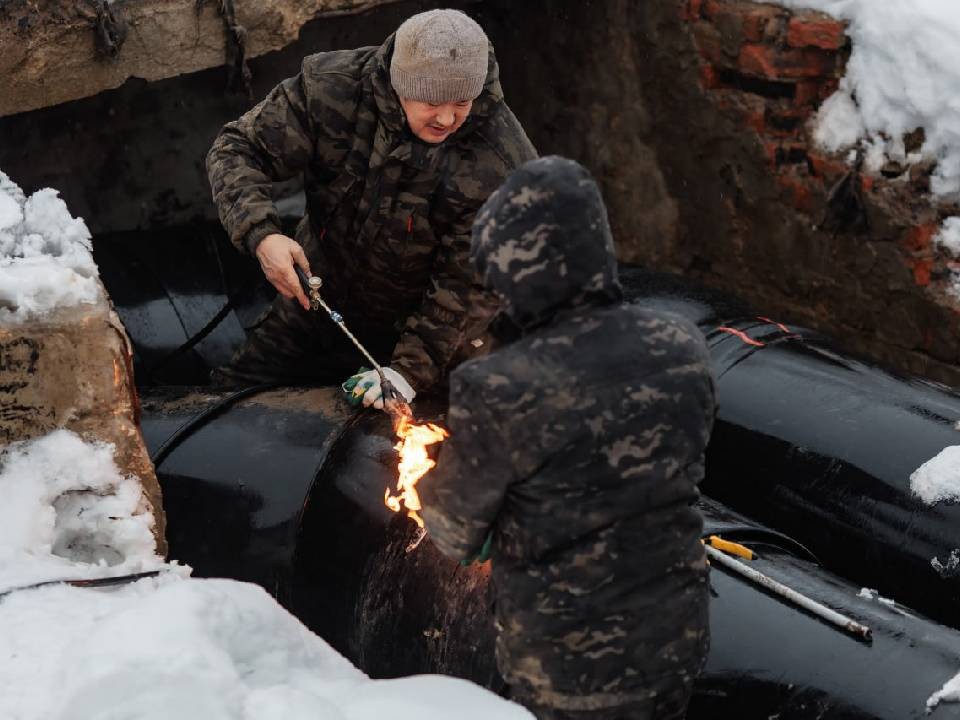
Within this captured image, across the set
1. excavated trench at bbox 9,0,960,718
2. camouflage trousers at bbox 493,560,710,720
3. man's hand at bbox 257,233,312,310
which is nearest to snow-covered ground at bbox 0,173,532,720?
camouflage trousers at bbox 493,560,710,720

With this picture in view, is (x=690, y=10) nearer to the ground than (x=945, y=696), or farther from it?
farther from it

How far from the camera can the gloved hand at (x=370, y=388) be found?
3.43m

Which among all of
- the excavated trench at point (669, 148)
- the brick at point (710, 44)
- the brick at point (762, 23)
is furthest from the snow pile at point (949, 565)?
the brick at point (710, 44)

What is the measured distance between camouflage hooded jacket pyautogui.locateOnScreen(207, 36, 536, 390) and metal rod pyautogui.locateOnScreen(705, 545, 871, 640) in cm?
122

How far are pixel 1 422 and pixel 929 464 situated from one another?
250 cm

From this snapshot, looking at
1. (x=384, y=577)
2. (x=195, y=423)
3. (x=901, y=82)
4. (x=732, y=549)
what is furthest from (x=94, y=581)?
(x=901, y=82)

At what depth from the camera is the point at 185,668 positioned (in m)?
2.16

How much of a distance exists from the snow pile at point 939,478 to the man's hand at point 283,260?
1.89 metres

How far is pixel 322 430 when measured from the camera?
3.43 metres

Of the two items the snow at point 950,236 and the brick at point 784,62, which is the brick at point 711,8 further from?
the snow at point 950,236

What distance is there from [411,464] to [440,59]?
1.15 metres

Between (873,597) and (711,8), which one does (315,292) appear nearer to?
(873,597)

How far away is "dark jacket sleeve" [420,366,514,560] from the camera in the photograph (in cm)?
223

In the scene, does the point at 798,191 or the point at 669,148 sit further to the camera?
the point at 669,148
